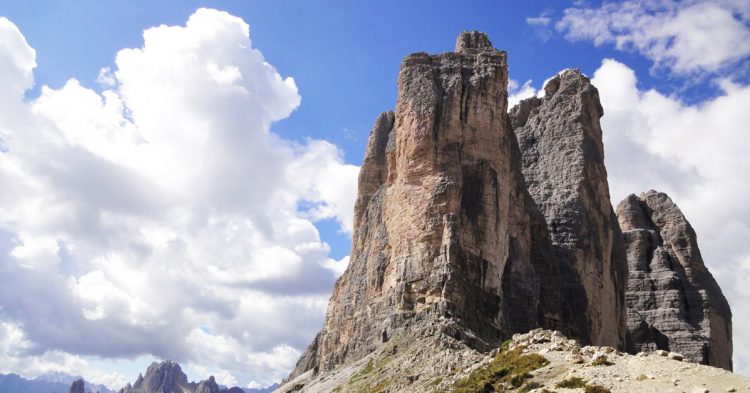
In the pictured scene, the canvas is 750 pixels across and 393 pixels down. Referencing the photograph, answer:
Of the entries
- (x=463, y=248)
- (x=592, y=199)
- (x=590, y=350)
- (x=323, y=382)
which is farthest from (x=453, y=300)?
(x=592, y=199)

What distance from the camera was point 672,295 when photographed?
4333 inches

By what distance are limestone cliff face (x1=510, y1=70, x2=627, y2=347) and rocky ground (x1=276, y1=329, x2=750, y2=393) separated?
99.3ft

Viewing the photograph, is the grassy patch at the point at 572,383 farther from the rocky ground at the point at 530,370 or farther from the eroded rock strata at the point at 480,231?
the eroded rock strata at the point at 480,231

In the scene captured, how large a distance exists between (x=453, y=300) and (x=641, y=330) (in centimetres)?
5262

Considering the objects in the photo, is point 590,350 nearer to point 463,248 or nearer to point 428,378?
point 428,378

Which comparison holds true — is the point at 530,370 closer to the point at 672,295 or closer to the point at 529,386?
the point at 529,386

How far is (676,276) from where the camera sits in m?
112

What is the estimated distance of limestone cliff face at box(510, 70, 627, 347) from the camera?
8631 centimetres

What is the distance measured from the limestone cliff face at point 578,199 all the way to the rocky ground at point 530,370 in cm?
3028

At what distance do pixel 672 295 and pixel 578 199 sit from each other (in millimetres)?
28990

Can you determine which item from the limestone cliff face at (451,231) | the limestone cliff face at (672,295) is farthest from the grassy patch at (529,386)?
the limestone cliff face at (672,295)

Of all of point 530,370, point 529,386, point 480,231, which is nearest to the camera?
point 529,386

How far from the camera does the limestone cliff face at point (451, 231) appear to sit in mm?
63656

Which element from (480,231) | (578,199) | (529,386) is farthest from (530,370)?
(578,199)
